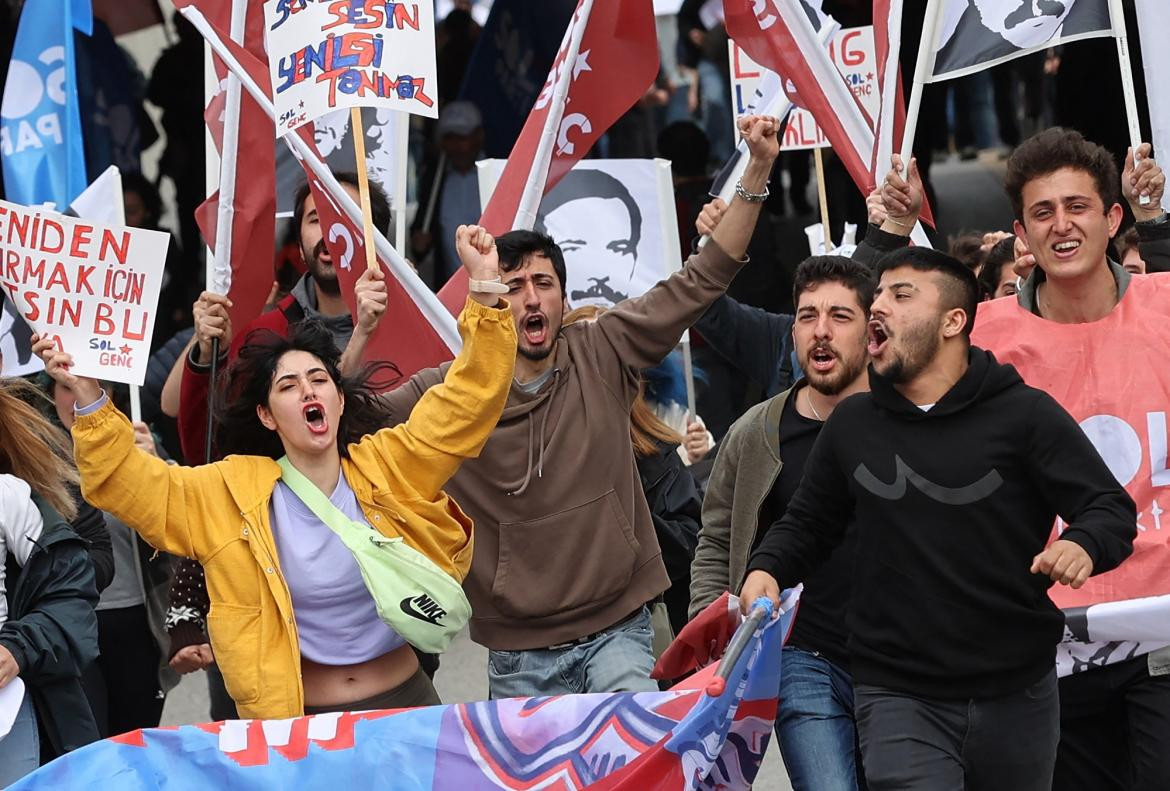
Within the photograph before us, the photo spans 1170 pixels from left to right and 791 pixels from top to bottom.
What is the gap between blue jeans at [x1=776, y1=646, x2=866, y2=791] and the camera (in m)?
5.34

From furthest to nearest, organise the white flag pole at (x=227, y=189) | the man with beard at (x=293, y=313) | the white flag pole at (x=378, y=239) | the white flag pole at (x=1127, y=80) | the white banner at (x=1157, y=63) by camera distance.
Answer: the white flag pole at (x=227, y=189) → the white flag pole at (x=378, y=239) → the white banner at (x=1157, y=63) → the man with beard at (x=293, y=313) → the white flag pole at (x=1127, y=80)

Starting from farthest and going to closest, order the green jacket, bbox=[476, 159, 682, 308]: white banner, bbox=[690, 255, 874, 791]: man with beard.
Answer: bbox=[476, 159, 682, 308]: white banner → the green jacket → bbox=[690, 255, 874, 791]: man with beard

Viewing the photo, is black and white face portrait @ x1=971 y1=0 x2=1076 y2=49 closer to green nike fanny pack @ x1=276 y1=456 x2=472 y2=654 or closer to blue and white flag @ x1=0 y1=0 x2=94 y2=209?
green nike fanny pack @ x1=276 y1=456 x2=472 y2=654

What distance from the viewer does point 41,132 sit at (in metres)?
8.19

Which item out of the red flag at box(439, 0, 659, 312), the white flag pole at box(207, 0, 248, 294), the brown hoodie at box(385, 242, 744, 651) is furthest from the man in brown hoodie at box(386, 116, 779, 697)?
the white flag pole at box(207, 0, 248, 294)

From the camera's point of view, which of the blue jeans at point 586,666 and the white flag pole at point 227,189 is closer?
the blue jeans at point 586,666

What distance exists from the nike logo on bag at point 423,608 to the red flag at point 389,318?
157 cm

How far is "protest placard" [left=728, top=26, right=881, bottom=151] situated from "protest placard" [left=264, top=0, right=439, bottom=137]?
2.37m

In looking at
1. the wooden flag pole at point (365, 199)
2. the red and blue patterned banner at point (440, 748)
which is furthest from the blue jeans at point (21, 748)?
the wooden flag pole at point (365, 199)

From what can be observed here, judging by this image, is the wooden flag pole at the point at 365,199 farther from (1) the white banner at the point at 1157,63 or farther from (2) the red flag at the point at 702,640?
(1) the white banner at the point at 1157,63

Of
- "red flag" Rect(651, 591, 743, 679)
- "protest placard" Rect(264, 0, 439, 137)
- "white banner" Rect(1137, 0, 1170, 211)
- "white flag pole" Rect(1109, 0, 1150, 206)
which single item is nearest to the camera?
"red flag" Rect(651, 591, 743, 679)

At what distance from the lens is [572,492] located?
575 centimetres

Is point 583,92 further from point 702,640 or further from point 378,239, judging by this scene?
point 702,640

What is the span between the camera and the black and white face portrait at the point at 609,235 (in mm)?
7598
